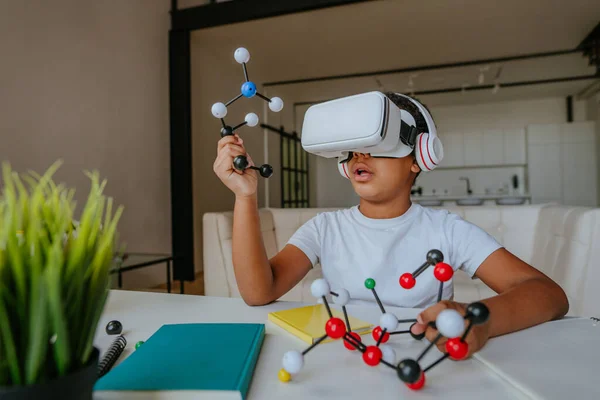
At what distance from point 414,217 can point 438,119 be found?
7.10 meters

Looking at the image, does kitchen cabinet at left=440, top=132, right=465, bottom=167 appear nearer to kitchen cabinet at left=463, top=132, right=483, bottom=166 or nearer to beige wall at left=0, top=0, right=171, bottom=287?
kitchen cabinet at left=463, top=132, right=483, bottom=166

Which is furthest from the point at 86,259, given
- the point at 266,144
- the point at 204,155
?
the point at 266,144

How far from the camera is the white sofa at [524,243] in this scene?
1574 mm

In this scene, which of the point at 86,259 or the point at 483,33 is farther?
the point at 483,33

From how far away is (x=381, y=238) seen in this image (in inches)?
35.2

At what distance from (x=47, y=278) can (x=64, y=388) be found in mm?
80

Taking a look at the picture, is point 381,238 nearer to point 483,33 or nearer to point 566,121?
point 483,33

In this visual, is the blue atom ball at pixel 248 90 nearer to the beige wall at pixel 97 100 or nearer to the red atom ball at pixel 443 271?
the red atom ball at pixel 443 271

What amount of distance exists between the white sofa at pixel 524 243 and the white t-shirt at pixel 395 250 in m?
1.06

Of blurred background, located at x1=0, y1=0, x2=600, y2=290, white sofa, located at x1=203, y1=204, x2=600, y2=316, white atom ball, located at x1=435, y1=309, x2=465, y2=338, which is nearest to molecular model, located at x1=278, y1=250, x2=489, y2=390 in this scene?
white atom ball, located at x1=435, y1=309, x2=465, y2=338

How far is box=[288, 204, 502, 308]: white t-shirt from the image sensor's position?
32.9 inches

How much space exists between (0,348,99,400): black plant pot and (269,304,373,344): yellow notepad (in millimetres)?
309

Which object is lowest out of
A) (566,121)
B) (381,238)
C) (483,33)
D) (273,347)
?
(273,347)

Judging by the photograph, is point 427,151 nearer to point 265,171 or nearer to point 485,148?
point 265,171
